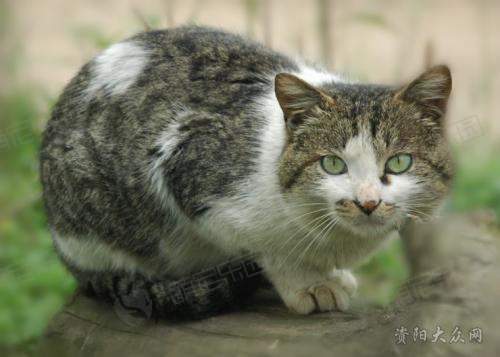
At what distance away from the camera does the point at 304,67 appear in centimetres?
430

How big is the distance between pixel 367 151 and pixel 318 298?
3.00 feet

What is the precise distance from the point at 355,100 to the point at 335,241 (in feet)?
2.27

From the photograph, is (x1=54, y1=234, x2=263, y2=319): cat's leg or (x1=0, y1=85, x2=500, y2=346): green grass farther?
(x1=0, y1=85, x2=500, y2=346): green grass

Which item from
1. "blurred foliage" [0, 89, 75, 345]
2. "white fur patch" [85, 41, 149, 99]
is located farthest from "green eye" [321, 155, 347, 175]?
"blurred foliage" [0, 89, 75, 345]

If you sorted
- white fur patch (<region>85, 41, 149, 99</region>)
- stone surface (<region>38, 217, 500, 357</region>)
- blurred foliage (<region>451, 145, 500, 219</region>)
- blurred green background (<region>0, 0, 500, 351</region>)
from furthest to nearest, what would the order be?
blurred foliage (<region>451, 145, 500, 219</region>)
blurred green background (<region>0, 0, 500, 351</region>)
white fur patch (<region>85, 41, 149, 99</region>)
stone surface (<region>38, 217, 500, 357</region>)

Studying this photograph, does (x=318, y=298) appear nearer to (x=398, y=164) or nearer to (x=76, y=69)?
(x=398, y=164)

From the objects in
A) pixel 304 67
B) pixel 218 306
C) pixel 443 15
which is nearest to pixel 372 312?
pixel 218 306

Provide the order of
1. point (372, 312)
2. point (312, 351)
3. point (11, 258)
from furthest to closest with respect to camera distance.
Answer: point (11, 258) → point (372, 312) → point (312, 351)

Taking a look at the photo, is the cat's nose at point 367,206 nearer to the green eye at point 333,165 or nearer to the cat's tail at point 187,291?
the green eye at point 333,165

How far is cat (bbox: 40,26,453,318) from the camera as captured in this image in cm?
337

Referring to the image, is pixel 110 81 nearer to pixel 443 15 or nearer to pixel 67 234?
pixel 67 234

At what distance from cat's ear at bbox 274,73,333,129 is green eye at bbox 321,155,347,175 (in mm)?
263

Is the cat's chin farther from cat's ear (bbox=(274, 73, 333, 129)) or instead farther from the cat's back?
the cat's back

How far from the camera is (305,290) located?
3.82 m
